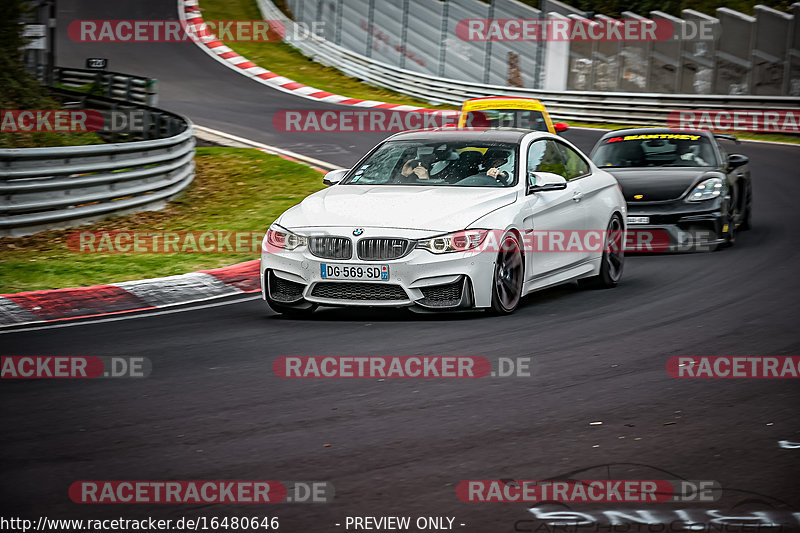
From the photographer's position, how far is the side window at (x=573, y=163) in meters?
11.0

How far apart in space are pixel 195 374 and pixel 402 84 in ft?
97.5

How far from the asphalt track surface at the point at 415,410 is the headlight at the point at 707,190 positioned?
2872 mm

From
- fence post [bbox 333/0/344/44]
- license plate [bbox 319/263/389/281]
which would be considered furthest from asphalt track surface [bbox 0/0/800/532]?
fence post [bbox 333/0/344/44]

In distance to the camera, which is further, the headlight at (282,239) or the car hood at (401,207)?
the headlight at (282,239)

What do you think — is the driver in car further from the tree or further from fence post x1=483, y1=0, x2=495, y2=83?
fence post x1=483, y1=0, x2=495, y2=83

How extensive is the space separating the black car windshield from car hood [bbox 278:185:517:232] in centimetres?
544

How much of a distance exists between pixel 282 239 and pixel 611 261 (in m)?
3.51

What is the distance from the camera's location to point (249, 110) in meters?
30.8

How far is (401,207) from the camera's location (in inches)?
367

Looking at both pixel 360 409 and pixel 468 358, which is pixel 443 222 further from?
pixel 360 409

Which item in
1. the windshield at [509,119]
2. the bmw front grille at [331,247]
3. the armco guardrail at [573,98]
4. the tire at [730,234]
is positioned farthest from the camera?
the armco guardrail at [573,98]

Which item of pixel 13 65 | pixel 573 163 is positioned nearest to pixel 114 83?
pixel 13 65

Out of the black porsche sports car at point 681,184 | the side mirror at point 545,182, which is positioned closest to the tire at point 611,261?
the side mirror at point 545,182

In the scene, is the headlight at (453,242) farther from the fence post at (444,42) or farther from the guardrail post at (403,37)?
the guardrail post at (403,37)
